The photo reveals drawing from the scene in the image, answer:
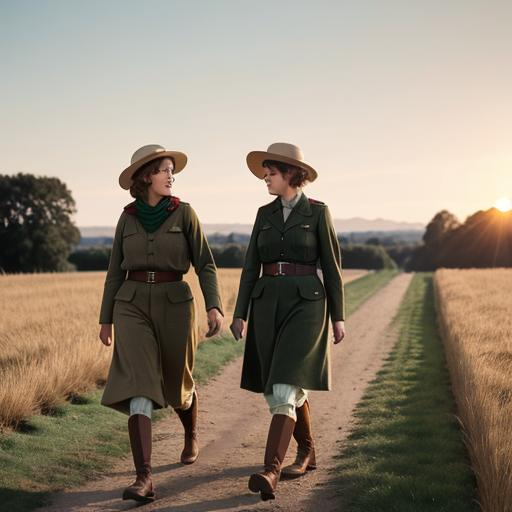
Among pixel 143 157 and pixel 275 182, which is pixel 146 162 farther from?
pixel 275 182

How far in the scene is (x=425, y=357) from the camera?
12992 mm

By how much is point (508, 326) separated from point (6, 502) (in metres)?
7.66

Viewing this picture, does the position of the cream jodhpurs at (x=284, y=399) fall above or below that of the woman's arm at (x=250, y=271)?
below

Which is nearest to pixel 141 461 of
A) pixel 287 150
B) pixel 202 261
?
pixel 202 261

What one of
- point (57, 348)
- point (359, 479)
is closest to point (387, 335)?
point (57, 348)

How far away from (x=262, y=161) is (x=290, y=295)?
115 centimetres

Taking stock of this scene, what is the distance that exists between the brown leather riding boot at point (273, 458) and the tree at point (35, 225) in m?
49.7

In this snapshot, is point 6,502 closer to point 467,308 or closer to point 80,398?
point 80,398

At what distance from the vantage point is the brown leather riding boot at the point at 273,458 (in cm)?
514

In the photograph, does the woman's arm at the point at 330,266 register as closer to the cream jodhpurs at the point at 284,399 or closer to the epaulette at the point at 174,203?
the cream jodhpurs at the point at 284,399

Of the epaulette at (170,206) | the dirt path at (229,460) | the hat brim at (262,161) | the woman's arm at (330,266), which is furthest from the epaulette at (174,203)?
the dirt path at (229,460)

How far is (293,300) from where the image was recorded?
5.77 metres

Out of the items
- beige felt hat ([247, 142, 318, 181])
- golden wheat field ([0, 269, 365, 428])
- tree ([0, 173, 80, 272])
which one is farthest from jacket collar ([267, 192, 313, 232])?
tree ([0, 173, 80, 272])

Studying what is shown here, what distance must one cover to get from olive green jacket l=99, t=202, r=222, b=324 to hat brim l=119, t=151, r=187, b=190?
0.75 feet
